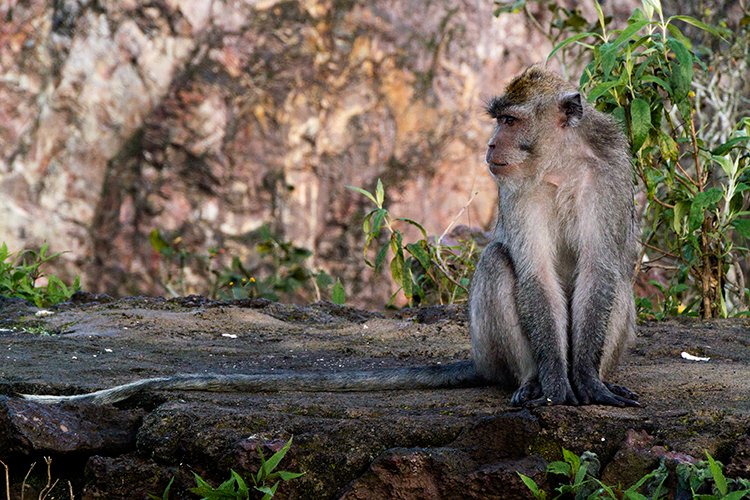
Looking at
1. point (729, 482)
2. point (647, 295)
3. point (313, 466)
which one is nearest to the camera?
point (729, 482)

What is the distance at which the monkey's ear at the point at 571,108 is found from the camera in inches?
160

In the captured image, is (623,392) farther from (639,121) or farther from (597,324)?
(639,121)

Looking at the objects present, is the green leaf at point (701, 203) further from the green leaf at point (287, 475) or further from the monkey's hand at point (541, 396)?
the green leaf at point (287, 475)

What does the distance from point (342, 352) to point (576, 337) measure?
1.46 m

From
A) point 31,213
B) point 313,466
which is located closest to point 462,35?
point 31,213

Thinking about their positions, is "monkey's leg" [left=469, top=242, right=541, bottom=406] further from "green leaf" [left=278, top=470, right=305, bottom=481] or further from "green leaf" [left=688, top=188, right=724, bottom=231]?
"green leaf" [left=688, top=188, right=724, bottom=231]

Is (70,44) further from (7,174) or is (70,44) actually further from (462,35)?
(462,35)

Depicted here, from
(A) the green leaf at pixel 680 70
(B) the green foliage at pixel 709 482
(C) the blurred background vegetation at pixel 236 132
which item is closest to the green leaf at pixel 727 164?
Result: (A) the green leaf at pixel 680 70

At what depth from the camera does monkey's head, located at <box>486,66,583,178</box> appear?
13.4ft

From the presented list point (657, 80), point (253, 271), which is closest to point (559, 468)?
point (657, 80)

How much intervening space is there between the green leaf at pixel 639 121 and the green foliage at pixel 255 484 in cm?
261

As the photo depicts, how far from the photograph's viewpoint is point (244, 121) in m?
8.33

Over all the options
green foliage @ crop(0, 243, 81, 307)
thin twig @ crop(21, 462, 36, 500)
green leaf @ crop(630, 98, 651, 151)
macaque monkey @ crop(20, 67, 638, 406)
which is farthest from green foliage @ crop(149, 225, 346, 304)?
thin twig @ crop(21, 462, 36, 500)

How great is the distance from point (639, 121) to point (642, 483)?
241 centimetres
